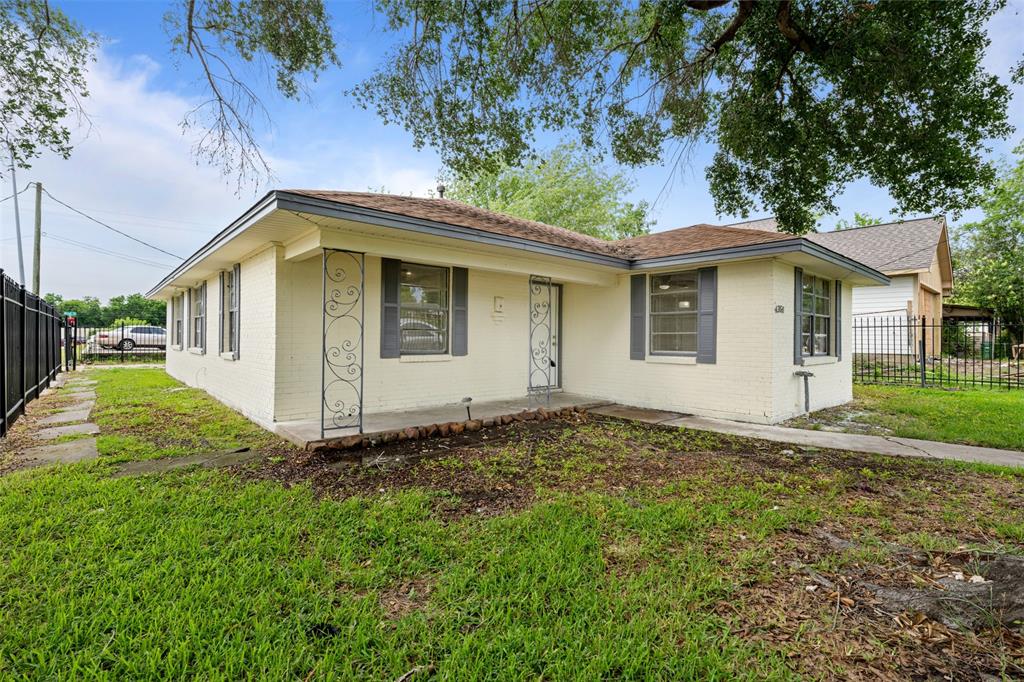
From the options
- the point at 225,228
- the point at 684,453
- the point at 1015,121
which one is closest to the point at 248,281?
the point at 225,228

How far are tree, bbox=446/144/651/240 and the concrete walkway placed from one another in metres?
17.6

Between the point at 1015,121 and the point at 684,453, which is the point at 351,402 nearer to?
the point at 684,453

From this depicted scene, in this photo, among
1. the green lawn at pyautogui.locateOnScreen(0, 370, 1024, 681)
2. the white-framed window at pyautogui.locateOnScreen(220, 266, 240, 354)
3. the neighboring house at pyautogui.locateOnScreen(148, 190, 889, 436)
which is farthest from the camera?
the white-framed window at pyautogui.locateOnScreen(220, 266, 240, 354)

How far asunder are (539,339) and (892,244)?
1618 cm

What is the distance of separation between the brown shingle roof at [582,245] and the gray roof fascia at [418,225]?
3.9 inches

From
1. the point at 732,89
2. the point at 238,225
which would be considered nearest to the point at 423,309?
the point at 238,225

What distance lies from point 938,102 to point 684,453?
4.47 meters

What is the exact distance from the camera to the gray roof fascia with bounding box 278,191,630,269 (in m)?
4.63

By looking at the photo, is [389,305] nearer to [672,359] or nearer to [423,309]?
[423,309]

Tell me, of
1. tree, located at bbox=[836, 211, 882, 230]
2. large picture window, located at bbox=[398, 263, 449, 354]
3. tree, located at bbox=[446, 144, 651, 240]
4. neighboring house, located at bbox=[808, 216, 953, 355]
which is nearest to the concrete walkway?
large picture window, located at bbox=[398, 263, 449, 354]

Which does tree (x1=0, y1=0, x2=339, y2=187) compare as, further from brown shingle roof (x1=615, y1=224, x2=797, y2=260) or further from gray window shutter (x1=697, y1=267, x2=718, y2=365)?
gray window shutter (x1=697, y1=267, x2=718, y2=365)

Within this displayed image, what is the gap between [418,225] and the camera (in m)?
5.43

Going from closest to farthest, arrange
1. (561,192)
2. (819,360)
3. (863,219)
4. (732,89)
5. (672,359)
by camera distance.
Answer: (732,89) → (672,359) → (819,360) → (561,192) → (863,219)

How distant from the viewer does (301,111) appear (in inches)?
210
